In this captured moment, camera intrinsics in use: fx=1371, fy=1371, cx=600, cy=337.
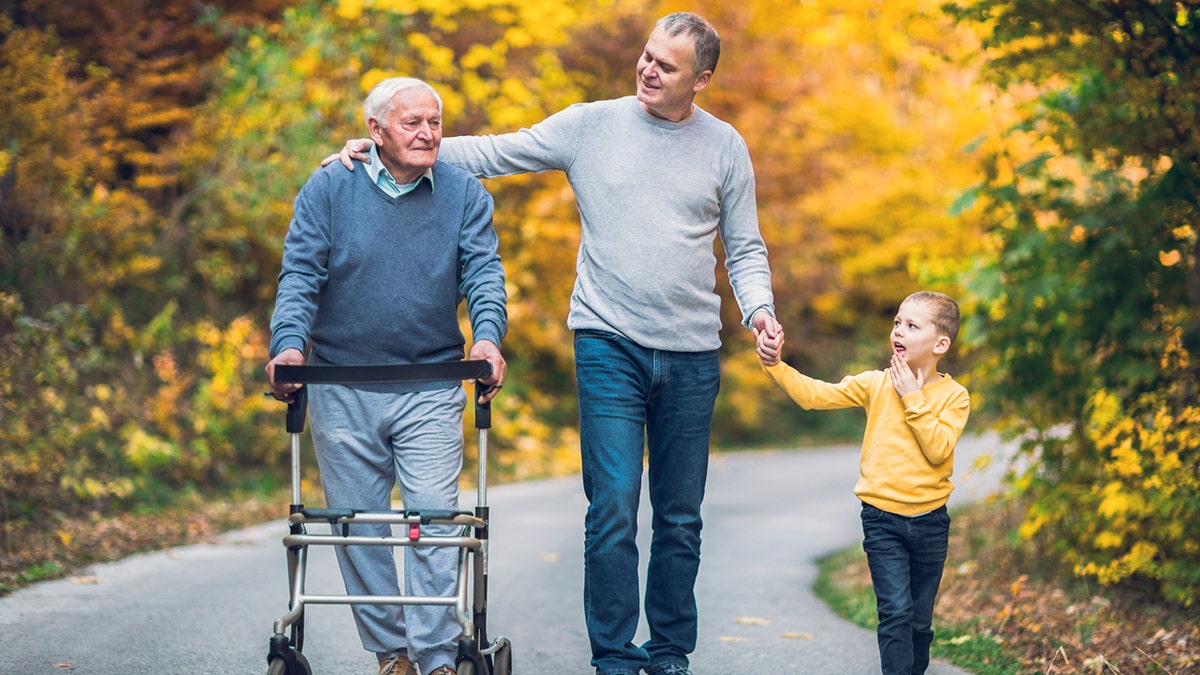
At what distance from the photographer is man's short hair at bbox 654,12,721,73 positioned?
14.6ft

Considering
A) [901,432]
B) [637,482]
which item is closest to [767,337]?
[901,432]

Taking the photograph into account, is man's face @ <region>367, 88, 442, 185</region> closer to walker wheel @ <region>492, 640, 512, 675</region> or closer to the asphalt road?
walker wheel @ <region>492, 640, 512, 675</region>

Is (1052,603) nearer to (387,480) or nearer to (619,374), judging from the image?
(619,374)

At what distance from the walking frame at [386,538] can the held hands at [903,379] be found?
131cm

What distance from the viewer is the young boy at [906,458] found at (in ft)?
14.2

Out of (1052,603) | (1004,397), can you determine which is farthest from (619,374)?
(1004,397)

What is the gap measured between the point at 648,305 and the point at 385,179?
3.09ft

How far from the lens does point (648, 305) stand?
14.8ft

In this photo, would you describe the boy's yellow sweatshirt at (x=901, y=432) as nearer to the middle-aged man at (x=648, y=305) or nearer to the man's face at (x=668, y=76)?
the middle-aged man at (x=648, y=305)

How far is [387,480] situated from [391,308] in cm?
59

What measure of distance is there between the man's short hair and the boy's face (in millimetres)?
1024

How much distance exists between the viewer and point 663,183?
4.55 meters

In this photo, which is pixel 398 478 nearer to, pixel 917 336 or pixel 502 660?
pixel 502 660

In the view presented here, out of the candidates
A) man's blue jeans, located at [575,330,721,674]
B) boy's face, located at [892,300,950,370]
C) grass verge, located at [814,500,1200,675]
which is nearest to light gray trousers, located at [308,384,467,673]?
man's blue jeans, located at [575,330,721,674]
